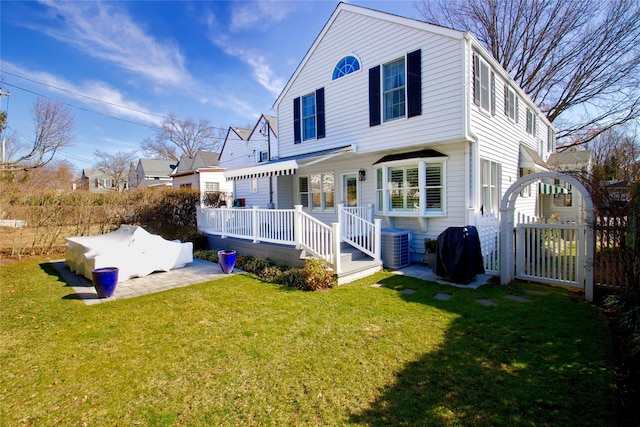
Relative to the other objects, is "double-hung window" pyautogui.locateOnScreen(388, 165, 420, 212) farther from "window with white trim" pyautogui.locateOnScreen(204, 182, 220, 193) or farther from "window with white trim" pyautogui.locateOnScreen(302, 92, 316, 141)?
"window with white trim" pyautogui.locateOnScreen(204, 182, 220, 193)

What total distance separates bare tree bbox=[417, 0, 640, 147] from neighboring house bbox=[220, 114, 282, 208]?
1593 centimetres

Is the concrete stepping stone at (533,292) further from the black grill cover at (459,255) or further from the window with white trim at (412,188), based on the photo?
the window with white trim at (412,188)

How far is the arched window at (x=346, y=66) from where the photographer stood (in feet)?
36.2

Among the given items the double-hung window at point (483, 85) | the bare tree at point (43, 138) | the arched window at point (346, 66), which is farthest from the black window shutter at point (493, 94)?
the bare tree at point (43, 138)

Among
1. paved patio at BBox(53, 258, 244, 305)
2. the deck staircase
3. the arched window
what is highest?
the arched window

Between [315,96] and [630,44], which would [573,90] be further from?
[315,96]

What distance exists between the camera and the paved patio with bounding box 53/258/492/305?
6865mm

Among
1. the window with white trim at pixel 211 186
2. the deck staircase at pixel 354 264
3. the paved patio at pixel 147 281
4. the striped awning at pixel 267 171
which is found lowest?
the paved patio at pixel 147 281

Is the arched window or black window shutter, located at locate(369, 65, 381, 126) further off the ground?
the arched window

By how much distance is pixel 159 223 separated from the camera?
14727 mm

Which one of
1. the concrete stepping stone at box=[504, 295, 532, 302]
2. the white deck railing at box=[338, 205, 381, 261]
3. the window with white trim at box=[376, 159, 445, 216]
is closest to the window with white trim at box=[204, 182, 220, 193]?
the window with white trim at box=[376, 159, 445, 216]

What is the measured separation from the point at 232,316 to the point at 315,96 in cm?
990

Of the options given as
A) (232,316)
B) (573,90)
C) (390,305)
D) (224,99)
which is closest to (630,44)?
→ (573,90)

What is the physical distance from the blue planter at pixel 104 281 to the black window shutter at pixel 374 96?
8680 mm
